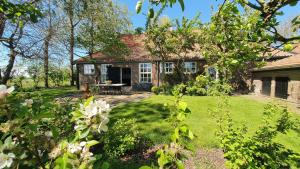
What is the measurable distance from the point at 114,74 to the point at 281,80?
17.7 metres

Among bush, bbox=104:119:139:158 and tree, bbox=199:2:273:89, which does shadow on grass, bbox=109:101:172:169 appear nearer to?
bush, bbox=104:119:139:158

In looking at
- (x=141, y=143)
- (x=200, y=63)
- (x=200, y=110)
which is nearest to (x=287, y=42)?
(x=141, y=143)

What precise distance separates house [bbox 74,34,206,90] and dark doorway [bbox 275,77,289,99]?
733 cm

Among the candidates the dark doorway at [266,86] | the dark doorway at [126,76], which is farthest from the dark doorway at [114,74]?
the dark doorway at [266,86]

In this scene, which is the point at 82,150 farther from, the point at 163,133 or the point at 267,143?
the point at 163,133

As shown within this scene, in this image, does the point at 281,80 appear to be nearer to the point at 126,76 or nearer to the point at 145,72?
the point at 145,72

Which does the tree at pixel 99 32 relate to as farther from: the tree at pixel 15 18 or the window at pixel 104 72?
the tree at pixel 15 18

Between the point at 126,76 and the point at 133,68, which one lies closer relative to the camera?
the point at 133,68

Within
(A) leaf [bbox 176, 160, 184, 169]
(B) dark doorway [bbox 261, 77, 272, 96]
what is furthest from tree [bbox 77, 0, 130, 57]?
(A) leaf [bbox 176, 160, 184, 169]

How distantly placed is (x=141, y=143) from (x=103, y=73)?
20.4 meters

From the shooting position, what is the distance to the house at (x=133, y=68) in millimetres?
24156

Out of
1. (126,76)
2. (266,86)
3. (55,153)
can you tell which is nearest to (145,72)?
(126,76)

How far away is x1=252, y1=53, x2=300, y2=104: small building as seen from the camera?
15.9m

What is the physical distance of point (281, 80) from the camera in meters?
18.1
